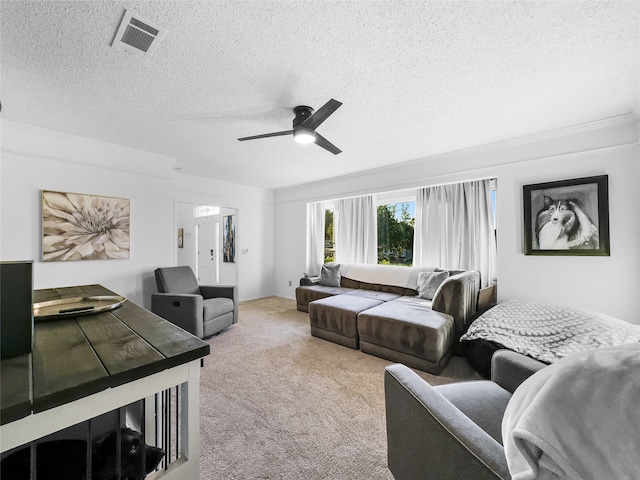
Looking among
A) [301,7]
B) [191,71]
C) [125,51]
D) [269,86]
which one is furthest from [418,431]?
[125,51]

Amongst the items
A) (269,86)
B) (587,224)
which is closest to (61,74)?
(269,86)

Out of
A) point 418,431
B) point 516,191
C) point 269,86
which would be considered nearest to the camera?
point 418,431

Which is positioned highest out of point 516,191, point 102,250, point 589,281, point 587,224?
point 516,191

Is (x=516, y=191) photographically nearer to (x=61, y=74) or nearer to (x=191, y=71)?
(x=191, y=71)

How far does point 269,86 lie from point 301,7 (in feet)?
2.29

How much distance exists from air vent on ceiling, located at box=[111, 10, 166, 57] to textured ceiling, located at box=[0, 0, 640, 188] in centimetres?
4

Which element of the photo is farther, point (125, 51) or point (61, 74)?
point (61, 74)

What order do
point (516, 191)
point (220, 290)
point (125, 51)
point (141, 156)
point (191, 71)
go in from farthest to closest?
point (220, 290) < point (141, 156) < point (516, 191) < point (191, 71) < point (125, 51)

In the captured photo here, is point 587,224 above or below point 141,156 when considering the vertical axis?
below

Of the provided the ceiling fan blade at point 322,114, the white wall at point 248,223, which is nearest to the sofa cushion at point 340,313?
the ceiling fan blade at point 322,114

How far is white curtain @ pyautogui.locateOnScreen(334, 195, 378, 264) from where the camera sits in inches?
191

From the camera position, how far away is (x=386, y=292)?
13.8ft

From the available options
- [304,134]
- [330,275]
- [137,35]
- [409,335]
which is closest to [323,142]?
[304,134]

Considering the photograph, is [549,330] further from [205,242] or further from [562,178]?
[205,242]
